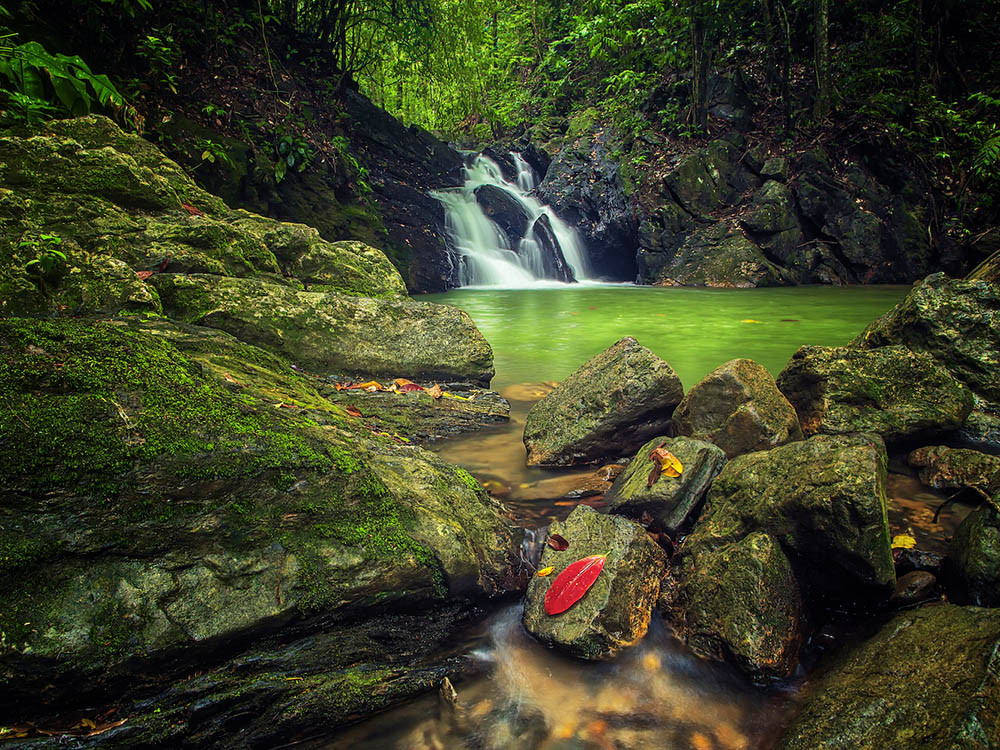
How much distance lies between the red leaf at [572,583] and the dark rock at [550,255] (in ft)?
43.8

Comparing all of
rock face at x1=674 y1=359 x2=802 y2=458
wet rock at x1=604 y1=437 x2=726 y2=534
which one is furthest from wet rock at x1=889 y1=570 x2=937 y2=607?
rock face at x1=674 y1=359 x2=802 y2=458

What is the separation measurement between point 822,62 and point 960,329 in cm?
1312

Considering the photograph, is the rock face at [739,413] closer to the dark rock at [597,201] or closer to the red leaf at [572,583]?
the red leaf at [572,583]

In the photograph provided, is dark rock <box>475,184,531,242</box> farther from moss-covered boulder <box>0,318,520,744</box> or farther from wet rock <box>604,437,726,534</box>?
moss-covered boulder <box>0,318,520,744</box>

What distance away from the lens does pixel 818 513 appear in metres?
2.25

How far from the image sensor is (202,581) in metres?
1.72

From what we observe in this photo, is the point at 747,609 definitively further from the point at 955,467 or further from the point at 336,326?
the point at 336,326

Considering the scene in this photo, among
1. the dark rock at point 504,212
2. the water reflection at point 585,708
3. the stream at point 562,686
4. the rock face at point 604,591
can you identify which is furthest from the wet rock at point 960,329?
the dark rock at point 504,212

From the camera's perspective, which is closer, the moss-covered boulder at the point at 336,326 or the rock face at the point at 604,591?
the rock face at the point at 604,591

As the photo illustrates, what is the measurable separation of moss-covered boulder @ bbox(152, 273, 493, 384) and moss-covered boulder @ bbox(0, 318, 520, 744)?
1890 mm

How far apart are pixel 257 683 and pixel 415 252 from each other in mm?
11369

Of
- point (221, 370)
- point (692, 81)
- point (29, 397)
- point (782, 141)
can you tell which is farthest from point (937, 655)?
point (692, 81)

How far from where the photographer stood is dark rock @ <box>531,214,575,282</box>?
15367 millimetres

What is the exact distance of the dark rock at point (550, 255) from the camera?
50.4 feet
